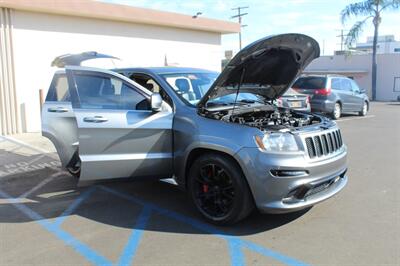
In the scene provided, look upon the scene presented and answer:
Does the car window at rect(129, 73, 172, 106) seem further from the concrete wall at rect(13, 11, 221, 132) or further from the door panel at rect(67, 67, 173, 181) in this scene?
the concrete wall at rect(13, 11, 221, 132)

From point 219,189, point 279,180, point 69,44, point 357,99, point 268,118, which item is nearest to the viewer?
point 279,180

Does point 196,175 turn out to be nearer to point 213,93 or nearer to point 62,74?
point 213,93

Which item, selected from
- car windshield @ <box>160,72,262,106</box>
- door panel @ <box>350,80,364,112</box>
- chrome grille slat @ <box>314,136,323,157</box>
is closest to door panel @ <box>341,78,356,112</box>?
door panel @ <box>350,80,364,112</box>

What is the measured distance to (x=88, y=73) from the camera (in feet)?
17.6

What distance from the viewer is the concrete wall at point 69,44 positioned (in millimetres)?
11984

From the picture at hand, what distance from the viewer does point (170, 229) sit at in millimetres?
4543

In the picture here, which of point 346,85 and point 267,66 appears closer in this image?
point 267,66

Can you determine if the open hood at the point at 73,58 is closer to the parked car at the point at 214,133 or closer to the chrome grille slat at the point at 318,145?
the parked car at the point at 214,133

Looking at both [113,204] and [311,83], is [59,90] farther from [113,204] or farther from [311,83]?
[311,83]

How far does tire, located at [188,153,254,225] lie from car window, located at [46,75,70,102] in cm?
234

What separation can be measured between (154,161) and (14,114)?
8365mm

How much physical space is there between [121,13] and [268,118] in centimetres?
1024

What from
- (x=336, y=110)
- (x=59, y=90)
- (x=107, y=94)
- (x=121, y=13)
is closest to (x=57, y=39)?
(x=121, y=13)

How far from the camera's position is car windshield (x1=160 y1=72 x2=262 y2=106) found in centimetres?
528
